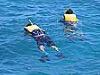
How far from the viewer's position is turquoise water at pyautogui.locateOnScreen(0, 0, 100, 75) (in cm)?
1708

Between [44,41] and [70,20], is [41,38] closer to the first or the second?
[44,41]

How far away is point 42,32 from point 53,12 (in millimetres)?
4128

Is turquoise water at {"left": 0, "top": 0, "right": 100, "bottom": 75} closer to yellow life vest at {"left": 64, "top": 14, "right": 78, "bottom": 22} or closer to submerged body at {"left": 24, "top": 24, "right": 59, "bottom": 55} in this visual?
submerged body at {"left": 24, "top": 24, "right": 59, "bottom": 55}

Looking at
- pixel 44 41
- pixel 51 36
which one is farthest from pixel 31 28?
pixel 44 41

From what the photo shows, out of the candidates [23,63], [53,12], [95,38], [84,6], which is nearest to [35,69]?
[23,63]

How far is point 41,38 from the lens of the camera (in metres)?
18.7

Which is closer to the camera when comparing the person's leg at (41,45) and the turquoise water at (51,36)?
the turquoise water at (51,36)

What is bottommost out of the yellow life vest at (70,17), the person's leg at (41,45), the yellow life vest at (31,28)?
the person's leg at (41,45)

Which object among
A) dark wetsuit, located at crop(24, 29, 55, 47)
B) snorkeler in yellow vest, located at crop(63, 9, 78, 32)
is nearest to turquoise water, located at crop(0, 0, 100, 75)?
dark wetsuit, located at crop(24, 29, 55, 47)

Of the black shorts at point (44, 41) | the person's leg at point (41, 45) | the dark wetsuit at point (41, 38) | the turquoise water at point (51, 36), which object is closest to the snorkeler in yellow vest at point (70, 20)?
the turquoise water at point (51, 36)

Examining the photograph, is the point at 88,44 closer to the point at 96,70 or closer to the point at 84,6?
the point at 96,70

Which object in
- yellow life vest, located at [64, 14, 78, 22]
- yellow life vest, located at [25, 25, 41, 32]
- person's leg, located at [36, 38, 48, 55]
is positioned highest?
yellow life vest, located at [64, 14, 78, 22]

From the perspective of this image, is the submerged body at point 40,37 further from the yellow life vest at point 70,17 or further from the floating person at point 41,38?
the yellow life vest at point 70,17

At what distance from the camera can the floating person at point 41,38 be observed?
18.0 m
